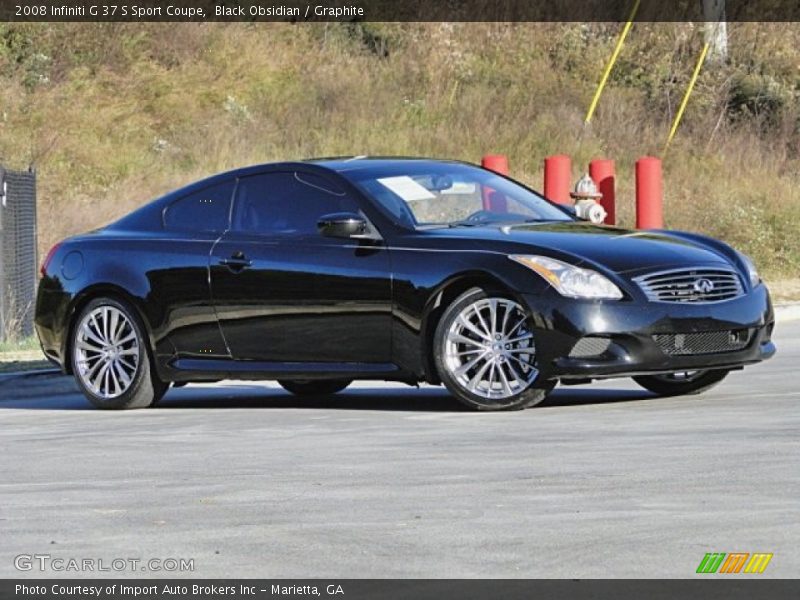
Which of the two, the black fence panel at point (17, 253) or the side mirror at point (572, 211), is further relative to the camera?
the black fence panel at point (17, 253)

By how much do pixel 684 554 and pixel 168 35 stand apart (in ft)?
106

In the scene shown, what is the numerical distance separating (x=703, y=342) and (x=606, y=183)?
46.2 feet

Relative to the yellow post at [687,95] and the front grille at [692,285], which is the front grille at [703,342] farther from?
the yellow post at [687,95]

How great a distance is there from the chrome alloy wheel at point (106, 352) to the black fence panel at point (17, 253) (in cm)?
563

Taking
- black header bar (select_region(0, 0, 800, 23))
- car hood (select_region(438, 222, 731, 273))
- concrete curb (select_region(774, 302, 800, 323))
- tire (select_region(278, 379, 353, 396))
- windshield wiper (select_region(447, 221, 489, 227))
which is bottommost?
concrete curb (select_region(774, 302, 800, 323))

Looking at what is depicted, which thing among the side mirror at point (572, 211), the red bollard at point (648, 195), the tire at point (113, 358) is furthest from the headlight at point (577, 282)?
the red bollard at point (648, 195)

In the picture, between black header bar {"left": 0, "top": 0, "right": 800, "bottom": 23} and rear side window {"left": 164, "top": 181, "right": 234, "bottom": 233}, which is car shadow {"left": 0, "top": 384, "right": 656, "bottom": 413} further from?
black header bar {"left": 0, "top": 0, "right": 800, "bottom": 23}

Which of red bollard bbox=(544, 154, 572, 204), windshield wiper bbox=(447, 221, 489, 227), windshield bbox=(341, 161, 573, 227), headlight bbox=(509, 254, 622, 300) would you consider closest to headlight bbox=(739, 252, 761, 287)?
headlight bbox=(509, 254, 622, 300)

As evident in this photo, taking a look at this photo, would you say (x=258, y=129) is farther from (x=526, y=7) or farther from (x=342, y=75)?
(x=526, y=7)

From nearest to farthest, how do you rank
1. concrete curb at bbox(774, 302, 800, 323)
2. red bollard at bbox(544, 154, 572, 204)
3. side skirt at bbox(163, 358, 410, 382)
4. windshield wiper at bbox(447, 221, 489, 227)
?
side skirt at bbox(163, 358, 410, 382)
windshield wiper at bbox(447, 221, 489, 227)
concrete curb at bbox(774, 302, 800, 323)
red bollard at bbox(544, 154, 572, 204)

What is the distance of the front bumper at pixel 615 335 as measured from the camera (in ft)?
39.0

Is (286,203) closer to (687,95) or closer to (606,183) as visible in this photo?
(606,183)

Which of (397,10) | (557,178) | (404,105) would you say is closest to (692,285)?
(557,178)

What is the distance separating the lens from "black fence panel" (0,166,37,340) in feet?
65.0
